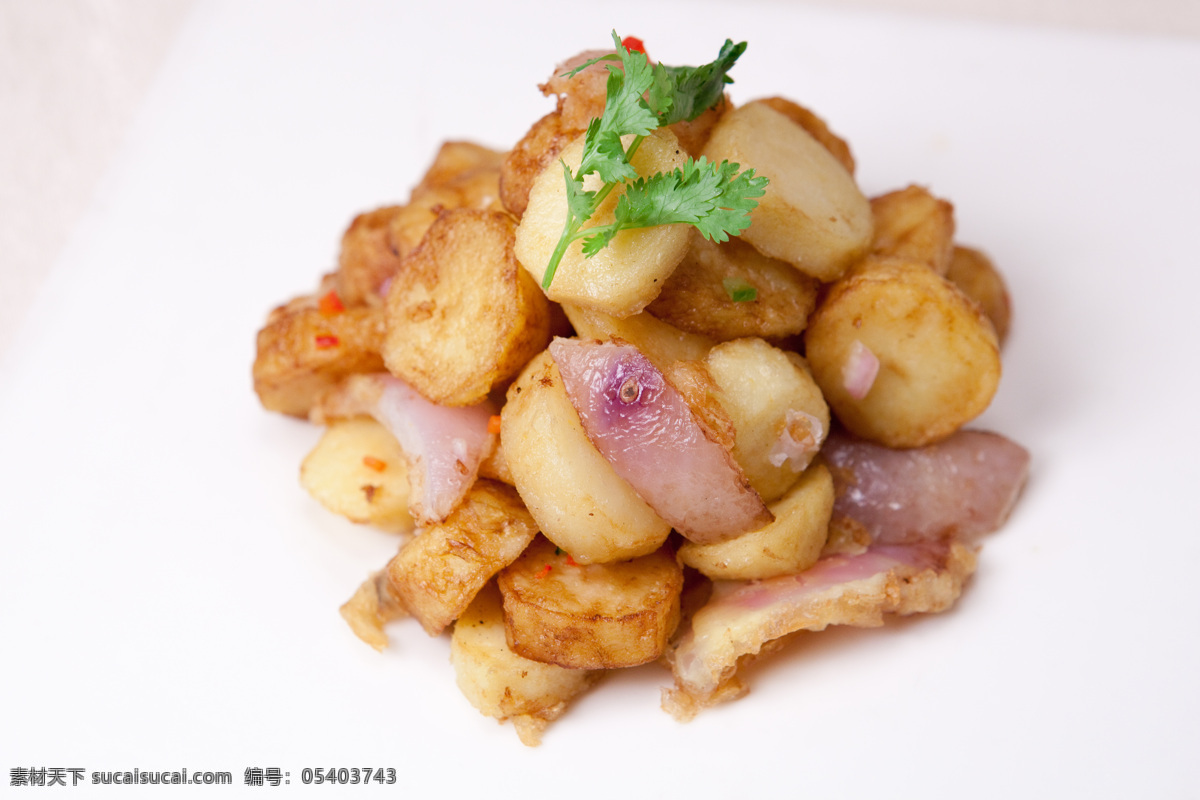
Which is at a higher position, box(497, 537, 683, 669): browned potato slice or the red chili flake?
the red chili flake

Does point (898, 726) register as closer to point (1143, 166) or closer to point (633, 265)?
point (633, 265)

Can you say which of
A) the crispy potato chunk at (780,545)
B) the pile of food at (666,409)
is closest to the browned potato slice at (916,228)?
the pile of food at (666,409)

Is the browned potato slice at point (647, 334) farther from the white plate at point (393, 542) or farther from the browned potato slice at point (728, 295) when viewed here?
the white plate at point (393, 542)

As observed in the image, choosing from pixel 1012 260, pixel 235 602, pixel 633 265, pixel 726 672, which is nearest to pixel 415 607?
pixel 235 602

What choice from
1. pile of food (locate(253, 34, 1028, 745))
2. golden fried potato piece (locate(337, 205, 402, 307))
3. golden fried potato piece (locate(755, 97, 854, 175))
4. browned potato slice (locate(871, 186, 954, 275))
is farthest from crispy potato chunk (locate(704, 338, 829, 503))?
golden fried potato piece (locate(337, 205, 402, 307))

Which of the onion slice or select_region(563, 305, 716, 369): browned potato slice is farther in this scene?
select_region(563, 305, 716, 369): browned potato slice

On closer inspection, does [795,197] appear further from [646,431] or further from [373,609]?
[373,609]

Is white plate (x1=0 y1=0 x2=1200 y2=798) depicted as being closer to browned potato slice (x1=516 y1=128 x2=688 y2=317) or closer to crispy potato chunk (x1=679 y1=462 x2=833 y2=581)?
crispy potato chunk (x1=679 y1=462 x2=833 y2=581)
